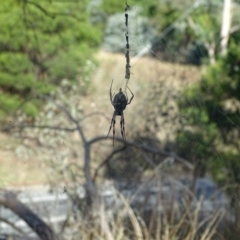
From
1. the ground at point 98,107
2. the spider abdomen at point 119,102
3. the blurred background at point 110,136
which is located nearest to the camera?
the spider abdomen at point 119,102

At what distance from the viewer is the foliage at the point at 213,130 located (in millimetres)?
1166

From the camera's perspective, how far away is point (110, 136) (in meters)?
1.17

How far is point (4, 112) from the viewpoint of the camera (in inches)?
70.1

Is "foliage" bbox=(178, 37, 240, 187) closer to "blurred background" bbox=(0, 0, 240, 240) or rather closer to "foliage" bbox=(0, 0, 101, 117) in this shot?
"blurred background" bbox=(0, 0, 240, 240)

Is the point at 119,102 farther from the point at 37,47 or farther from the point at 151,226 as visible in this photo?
the point at 37,47

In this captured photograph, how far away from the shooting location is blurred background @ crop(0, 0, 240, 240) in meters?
1.29

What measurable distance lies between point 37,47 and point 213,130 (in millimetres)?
545

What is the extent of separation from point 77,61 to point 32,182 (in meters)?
0.43

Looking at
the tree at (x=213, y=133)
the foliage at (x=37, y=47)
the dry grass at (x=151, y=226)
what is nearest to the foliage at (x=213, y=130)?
the tree at (x=213, y=133)

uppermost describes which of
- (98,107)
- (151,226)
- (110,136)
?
(98,107)

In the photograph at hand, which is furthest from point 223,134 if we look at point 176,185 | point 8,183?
point 8,183

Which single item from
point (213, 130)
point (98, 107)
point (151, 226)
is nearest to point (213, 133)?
point (213, 130)

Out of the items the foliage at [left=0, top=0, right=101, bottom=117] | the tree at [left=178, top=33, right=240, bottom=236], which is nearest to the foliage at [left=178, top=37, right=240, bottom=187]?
the tree at [left=178, top=33, right=240, bottom=236]

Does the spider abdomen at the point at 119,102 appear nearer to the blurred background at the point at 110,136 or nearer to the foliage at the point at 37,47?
the blurred background at the point at 110,136
